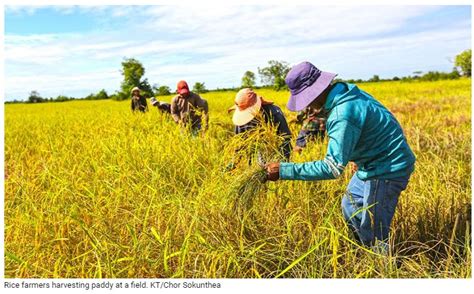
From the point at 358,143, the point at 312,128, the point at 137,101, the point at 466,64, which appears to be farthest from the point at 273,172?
the point at 466,64

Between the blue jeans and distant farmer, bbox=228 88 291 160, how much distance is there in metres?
0.72

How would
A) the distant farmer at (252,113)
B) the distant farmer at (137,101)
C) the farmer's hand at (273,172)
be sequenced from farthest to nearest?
the distant farmer at (137,101) < the distant farmer at (252,113) < the farmer's hand at (273,172)

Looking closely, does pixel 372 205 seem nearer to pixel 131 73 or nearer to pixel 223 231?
pixel 223 231

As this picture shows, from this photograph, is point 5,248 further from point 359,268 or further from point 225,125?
point 225,125

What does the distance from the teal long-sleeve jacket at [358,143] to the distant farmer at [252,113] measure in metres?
0.84

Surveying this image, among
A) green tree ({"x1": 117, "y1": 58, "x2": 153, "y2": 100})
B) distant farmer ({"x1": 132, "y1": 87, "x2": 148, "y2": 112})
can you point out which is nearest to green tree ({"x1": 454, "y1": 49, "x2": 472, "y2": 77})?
green tree ({"x1": 117, "y1": 58, "x2": 153, "y2": 100})

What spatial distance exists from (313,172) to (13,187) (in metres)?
2.44

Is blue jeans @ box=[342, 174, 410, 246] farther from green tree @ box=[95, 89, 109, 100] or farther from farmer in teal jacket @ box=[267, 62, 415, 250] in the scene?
green tree @ box=[95, 89, 109, 100]

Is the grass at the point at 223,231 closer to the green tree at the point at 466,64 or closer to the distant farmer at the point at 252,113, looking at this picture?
the distant farmer at the point at 252,113

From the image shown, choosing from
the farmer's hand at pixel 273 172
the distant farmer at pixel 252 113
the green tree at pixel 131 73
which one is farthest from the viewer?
the green tree at pixel 131 73

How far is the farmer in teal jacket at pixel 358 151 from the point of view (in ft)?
5.61

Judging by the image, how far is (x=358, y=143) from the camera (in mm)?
1898

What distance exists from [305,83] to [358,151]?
0.40m

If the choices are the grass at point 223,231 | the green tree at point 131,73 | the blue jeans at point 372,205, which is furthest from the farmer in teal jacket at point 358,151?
the green tree at point 131,73
